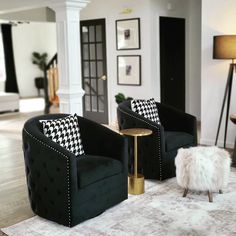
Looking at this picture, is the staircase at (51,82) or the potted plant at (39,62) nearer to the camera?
the staircase at (51,82)

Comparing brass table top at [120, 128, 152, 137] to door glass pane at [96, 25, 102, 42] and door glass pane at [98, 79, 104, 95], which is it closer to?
door glass pane at [98, 79, 104, 95]

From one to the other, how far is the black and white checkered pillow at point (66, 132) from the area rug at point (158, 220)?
649mm

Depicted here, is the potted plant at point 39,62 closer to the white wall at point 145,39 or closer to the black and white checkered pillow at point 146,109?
the white wall at point 145,39

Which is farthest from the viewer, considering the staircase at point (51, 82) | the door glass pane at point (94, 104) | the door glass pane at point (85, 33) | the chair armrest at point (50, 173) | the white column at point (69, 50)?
the staircase at point (51, 82)

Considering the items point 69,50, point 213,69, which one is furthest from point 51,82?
point 213,69

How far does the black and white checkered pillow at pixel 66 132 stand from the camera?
3424 mm

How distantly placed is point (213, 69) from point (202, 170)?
2.48m

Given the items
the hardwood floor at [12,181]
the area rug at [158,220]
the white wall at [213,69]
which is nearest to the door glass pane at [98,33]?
the hardwood floor at [12,181]

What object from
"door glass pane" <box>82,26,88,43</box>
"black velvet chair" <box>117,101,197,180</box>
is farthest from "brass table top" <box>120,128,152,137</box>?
"door glass pane" <box>82,26,88,43</box>

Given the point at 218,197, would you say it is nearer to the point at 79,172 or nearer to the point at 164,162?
the point at 164,162

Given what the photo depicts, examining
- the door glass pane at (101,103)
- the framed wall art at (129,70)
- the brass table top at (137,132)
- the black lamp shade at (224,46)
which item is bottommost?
the door glass pane at (101,103)

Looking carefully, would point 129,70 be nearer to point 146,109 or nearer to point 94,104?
point 94,104

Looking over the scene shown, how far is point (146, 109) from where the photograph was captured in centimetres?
455

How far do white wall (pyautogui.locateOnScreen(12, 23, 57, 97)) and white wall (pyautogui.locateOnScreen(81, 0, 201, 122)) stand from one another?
577 cm
